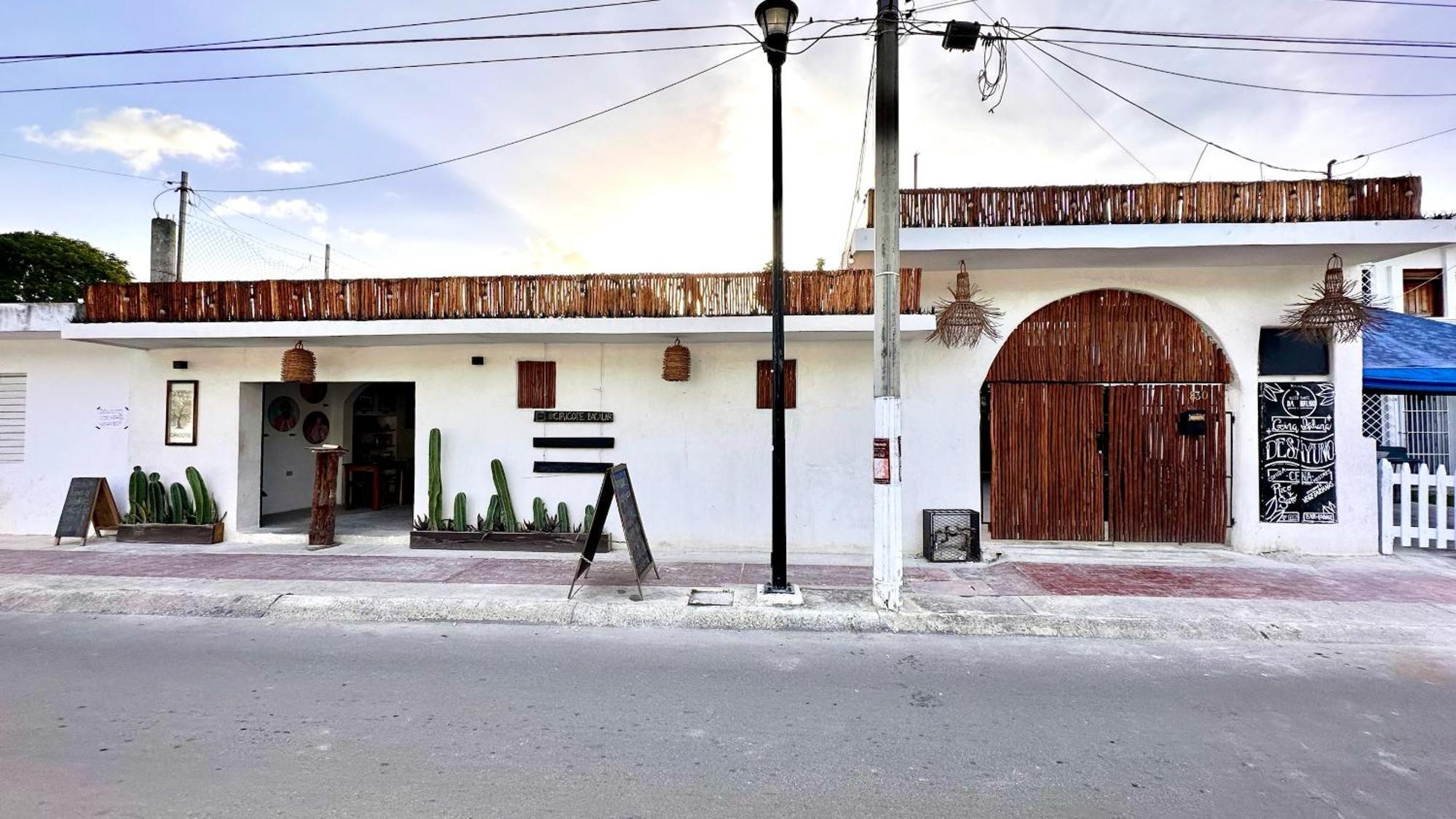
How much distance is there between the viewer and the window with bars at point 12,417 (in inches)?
409

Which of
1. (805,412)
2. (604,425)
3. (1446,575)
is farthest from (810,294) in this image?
(1446,575)

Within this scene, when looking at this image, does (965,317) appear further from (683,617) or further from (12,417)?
(12,417)

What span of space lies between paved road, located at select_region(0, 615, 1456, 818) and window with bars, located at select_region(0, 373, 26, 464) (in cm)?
680

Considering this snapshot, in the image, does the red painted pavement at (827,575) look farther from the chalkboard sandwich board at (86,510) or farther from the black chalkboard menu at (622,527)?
the chalkboard sandwich board at (86,510)

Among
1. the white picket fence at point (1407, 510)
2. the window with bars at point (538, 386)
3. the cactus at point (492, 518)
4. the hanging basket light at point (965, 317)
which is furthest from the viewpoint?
the window with bars at point (538, 386)

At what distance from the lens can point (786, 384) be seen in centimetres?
928

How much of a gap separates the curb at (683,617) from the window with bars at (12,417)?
17.5ft

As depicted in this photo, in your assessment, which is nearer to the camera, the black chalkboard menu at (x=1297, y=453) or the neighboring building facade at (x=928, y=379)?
the neighboring building facade at (x=928, y=379)

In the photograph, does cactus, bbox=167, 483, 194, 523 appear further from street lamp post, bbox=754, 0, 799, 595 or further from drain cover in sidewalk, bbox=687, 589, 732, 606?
street lamp post, bbox=754, 0, 799, 595

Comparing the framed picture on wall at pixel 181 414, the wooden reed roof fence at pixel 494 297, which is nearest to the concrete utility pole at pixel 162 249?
the wooden reed roof fence at pixel 494 297

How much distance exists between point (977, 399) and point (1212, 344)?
344 cm

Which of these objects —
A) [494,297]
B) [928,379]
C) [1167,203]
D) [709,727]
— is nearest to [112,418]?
[494,297]

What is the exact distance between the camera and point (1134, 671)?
16.6 ft

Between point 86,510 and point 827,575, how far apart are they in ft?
35.2
